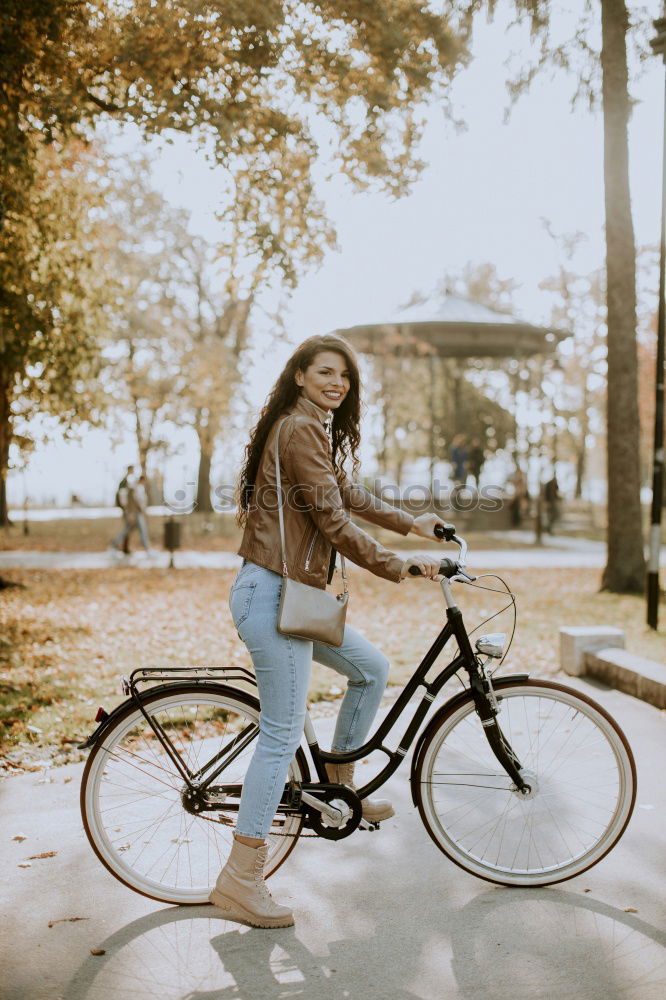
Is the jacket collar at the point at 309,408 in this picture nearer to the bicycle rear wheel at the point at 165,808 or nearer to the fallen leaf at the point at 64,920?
the bicycle rear wheel at the point at 165,808

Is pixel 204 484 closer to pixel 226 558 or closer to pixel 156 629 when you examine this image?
pixel 226 558

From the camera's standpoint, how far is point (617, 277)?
1166cm

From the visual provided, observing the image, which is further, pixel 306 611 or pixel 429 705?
pixel 429 705

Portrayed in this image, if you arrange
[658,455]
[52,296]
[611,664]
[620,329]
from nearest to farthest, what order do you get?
[611,664], [658,455], [52,296], [620,329]

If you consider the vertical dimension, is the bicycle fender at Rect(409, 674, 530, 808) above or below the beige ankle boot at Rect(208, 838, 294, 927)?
above

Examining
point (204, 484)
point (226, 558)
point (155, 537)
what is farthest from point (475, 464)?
point (226, 558)

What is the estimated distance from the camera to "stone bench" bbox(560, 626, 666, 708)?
614cm

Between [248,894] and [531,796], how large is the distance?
3.49 feet

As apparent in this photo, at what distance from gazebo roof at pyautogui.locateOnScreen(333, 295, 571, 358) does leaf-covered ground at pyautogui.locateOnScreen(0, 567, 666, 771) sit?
384 inches

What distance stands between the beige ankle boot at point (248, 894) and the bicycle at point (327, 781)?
205mm

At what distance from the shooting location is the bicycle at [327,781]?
10.6 feet

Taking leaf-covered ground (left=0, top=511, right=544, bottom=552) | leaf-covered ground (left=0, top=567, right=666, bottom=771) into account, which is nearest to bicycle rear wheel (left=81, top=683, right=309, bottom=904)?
leaf-covered ground (left=0, top=567, right=666, bottom=771)

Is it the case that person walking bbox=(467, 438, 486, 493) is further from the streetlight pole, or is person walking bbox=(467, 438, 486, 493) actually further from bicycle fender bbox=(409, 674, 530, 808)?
bicycle fender bbox=(409, 674, 530, 808)

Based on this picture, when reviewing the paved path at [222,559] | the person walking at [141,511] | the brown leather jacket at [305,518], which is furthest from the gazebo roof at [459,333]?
the brown leather jacket at [305,518]
